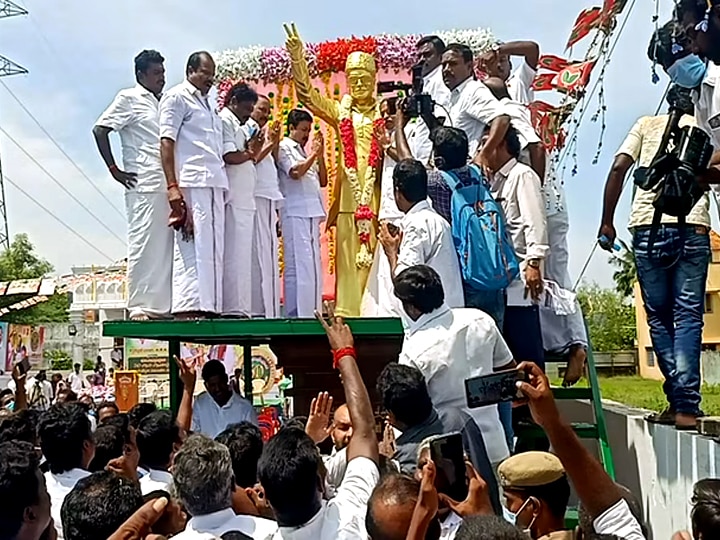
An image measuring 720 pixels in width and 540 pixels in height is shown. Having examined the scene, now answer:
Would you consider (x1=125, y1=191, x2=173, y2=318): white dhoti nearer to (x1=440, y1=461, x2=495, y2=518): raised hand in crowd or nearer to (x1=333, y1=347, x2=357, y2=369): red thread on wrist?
(x1=333, y1=347, x2=357, y2=369): red thread on wrist

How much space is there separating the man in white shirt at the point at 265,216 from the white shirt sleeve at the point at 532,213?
2.30m

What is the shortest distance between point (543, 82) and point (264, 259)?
2.67m

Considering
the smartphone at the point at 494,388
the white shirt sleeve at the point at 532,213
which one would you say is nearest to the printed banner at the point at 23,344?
the white shirt sleeve at the point at 532,213

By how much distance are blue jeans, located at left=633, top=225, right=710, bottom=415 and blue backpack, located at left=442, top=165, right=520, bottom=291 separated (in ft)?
2.34

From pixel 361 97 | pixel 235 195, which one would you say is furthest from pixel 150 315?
pixel 361 97

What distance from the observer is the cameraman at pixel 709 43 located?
125 inches

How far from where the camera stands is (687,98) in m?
4.08

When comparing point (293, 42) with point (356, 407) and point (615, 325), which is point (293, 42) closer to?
point (356, 407)

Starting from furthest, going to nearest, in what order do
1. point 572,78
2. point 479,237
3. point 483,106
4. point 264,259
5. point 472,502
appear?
point 264,259 → point 572,78 → point 483,106 → point 479,237 → point 472,502

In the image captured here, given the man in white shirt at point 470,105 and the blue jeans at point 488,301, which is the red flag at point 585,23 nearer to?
the man in white shirt at point 470,105

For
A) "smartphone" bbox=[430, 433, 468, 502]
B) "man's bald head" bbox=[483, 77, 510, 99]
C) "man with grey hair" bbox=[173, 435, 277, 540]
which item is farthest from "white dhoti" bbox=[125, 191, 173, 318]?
"smartphone" bbox=[430, 433, 468, 502]

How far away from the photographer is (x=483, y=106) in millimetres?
5520

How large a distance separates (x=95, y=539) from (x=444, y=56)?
412cm

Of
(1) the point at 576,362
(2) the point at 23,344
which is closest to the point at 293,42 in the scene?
(1) the point at 576,362
